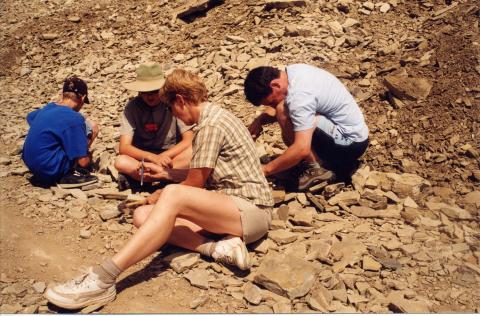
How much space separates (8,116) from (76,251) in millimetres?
4799

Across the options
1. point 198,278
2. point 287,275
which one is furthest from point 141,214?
point 287,275

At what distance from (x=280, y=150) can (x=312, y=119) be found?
152 centimetres

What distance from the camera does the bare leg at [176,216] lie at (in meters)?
3.50

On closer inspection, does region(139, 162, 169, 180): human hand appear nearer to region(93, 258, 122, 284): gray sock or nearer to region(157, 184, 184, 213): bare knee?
region(157, 184, 184, 213): bare knee

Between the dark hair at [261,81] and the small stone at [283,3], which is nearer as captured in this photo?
the dark hair at [261,81]

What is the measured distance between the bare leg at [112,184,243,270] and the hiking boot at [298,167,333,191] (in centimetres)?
130

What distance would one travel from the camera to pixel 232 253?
3.87 m

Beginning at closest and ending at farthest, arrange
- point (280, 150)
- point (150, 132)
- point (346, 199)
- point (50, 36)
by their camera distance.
→ point (346, 199)
point (150, 132)
point (280, 150)
point (50, 36)

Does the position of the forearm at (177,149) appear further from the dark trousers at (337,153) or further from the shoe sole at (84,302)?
the shoe sole at (84,302)

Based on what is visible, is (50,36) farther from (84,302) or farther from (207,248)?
(84,302)

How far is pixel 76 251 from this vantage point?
4.36 metres

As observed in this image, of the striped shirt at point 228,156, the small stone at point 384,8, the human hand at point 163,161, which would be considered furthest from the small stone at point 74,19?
the striped shirt at point 228,156

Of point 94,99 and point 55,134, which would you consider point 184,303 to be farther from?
point 94,99

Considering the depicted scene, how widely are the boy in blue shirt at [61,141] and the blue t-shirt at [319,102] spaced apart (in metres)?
2.30
